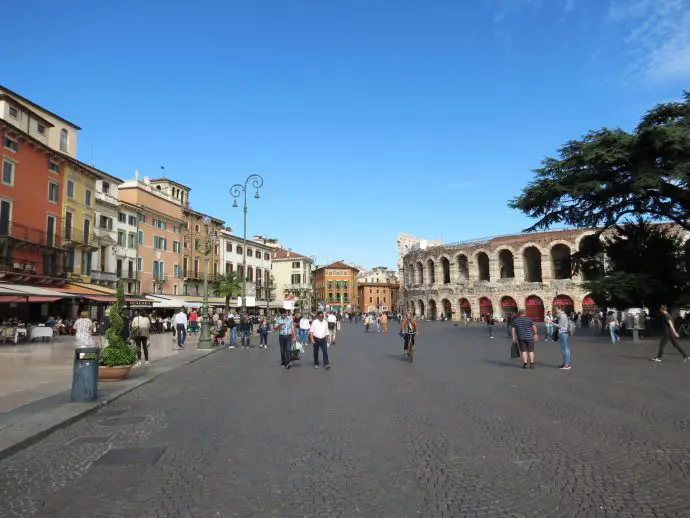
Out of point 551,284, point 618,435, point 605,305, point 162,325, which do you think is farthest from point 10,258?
point 551,284

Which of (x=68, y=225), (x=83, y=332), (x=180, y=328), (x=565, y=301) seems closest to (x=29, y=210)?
(x=68, y=225)

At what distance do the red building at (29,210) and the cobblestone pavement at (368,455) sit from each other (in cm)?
2345

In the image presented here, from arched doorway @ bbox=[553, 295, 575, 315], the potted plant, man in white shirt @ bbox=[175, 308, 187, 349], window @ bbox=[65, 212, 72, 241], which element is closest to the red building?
window @ bbox=[65, 212, 72, 241]

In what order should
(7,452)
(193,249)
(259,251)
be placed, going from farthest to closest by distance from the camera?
(259,251) → (193,249) → (7,452)

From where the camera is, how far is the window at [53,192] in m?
33.0

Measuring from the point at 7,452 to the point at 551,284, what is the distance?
64531 millimetres

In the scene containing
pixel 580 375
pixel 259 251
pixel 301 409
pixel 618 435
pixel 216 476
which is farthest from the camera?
pixel 259 251

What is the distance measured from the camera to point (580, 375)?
12352 mm

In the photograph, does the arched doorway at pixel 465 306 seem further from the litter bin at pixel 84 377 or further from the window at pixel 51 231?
the litter bin at pixel 84 377

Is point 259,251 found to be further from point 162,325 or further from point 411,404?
point 411,404

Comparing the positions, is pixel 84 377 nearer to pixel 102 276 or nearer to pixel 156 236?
pixel 102 276

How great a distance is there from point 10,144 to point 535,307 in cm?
5826

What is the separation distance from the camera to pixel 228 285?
61156mm

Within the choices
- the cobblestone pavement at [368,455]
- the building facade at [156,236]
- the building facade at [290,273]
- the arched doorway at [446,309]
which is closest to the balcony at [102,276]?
the building facade at [156,236]
